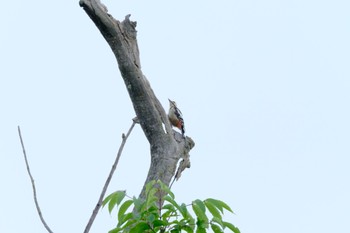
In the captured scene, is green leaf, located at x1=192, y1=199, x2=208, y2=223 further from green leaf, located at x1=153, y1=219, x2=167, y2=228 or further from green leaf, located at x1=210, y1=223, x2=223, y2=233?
green leaf, located at x1=153, y1=219, x2=167, y2=228

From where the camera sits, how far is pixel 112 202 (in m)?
3.81

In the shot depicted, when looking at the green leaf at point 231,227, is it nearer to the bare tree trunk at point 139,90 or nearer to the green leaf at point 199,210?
the green leaf at point 199,210

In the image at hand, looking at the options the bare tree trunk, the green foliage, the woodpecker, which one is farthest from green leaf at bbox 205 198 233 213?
the woodpecker

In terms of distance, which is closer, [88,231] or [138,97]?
[88,231]

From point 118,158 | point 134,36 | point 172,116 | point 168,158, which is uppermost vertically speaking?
point 172,116

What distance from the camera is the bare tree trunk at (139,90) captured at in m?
5.24

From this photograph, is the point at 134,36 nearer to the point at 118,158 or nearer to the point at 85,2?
the point at 85,2

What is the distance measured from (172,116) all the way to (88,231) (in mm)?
5482

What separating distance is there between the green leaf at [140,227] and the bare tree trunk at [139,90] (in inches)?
61.7

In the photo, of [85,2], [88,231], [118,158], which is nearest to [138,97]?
[85,2]

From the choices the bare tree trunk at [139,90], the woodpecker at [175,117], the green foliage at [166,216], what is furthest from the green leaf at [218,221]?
the woodpecker at [175,117]

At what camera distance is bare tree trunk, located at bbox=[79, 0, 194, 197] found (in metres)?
5.24

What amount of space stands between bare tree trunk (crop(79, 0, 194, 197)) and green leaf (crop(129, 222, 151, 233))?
1567 mm

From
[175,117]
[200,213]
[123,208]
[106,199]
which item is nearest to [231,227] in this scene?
[200,213]
